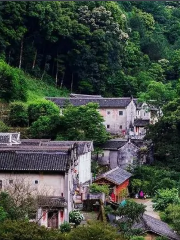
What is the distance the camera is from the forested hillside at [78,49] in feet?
122

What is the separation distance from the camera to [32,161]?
62.5 feet

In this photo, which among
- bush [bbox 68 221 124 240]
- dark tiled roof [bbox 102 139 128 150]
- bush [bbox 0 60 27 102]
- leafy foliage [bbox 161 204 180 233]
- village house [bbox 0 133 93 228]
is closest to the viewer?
bush [bbox 68 221 124 240]

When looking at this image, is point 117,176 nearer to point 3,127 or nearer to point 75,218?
point 3,127

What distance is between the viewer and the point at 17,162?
1908 centimetres

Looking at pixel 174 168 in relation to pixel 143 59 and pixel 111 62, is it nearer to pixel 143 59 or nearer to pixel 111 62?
pixel 111 62

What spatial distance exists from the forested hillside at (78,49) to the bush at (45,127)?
27.9 ft

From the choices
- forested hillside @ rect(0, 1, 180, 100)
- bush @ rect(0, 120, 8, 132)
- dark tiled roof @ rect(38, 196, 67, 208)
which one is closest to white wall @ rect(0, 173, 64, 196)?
dark tiled roof @ rect(38, 196, 67, 208)

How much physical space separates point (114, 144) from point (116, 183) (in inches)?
196

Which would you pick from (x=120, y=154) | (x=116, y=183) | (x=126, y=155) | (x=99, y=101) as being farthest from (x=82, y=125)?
(x=99, y=101)

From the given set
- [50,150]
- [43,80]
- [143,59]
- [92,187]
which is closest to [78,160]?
[92,187]

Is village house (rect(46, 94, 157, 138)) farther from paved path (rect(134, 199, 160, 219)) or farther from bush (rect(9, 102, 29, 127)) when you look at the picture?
paved path (rect(134, 199, 160, 219))

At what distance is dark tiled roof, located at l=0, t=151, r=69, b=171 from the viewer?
18.7 metres

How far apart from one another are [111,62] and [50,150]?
76.2ft

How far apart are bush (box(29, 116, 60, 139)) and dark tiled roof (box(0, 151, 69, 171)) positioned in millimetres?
9128
